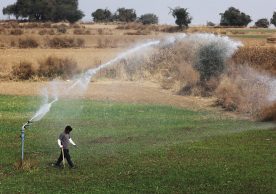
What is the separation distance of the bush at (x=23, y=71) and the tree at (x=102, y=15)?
418ft

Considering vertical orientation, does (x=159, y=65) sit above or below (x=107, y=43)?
below

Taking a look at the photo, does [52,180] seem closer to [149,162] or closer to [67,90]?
[149,162]

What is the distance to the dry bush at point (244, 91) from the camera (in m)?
35.6

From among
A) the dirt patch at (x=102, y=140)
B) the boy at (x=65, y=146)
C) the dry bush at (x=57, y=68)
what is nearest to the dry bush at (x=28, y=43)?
the dry bush at (x=57, y=68)

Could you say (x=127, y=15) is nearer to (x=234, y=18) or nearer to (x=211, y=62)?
(x=234, y=18)

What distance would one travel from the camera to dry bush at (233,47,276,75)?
135 ft

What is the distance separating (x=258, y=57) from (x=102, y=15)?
467 ft

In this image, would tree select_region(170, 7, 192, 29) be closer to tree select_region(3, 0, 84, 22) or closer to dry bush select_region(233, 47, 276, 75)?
dry bush select_region(233, 47, 276, 75)

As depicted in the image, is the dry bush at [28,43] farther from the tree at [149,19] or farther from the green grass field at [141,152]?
the tree at [149,19]

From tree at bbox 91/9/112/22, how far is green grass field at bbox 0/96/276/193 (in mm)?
147208

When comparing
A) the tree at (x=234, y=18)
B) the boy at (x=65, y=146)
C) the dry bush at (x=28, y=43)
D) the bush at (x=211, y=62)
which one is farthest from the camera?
the tree at (x=234, y=18)

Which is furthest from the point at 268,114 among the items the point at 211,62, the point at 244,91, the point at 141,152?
the point at 211,62

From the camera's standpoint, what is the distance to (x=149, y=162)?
22.3 meters

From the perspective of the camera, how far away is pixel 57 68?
56.6m
